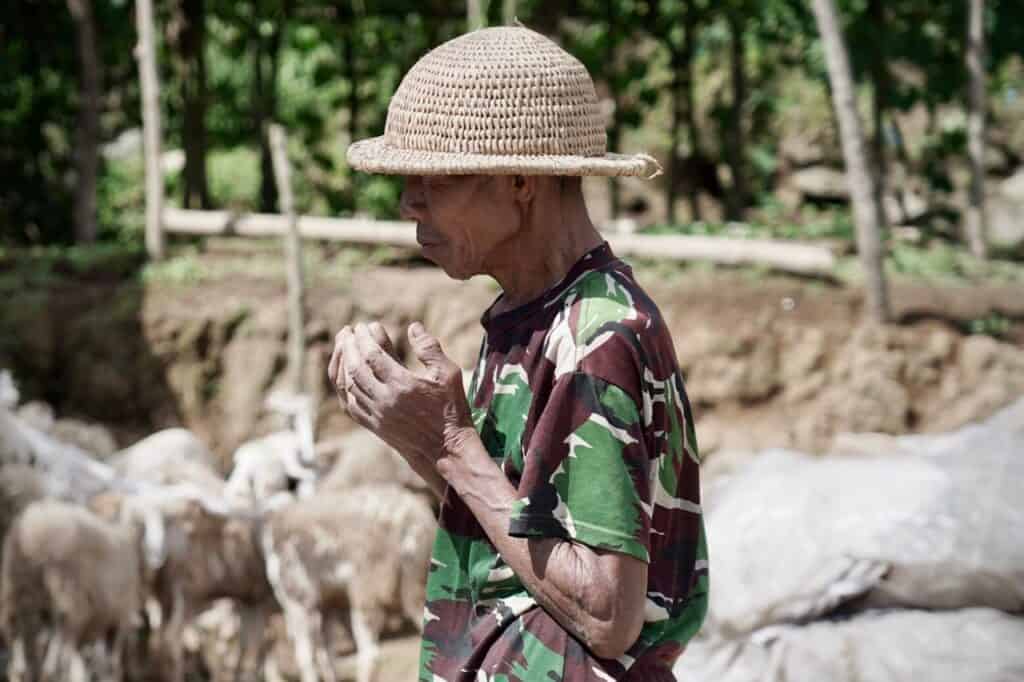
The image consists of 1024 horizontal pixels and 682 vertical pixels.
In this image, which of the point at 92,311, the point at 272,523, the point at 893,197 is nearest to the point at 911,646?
the point at 272,523

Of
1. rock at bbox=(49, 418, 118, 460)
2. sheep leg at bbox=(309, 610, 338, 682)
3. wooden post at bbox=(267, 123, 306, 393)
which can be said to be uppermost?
wooden post at bbox=(267, 123, 306, 393)

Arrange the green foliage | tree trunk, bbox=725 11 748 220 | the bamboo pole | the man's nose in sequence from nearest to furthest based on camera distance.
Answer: the man's nose, the bamboo pole, the green foliage, tree trunk, bbox=725 11 748 220

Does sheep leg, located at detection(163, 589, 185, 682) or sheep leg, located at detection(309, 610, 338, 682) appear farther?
sheep leg, located at detection(309, 610, 338, 682)

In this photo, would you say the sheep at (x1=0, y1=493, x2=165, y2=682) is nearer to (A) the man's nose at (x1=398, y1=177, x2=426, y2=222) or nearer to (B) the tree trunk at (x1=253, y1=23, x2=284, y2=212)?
(A) the man's nose at (x1=398, y1=177, x2=426, y2=222)

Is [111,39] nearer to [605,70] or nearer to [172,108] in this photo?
[172,108]

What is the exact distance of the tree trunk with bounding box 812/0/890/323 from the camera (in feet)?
31.5

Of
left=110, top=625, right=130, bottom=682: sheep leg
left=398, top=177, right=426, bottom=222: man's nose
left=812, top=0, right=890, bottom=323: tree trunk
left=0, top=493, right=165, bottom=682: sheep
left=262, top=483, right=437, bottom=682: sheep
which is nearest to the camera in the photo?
left=398, top=177, right=426, bottom=222: man's nose

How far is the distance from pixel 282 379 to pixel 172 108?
5.76 metres

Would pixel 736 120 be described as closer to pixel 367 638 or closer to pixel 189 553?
pixel 367 638

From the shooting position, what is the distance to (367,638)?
7.80 meters

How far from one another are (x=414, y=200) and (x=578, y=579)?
58cm

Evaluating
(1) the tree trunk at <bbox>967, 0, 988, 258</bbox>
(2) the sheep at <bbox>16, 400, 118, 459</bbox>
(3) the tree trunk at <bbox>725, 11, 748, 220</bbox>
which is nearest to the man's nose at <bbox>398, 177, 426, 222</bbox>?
(2) the sheep at <bbox>16, 400, 118, 459</bbox>

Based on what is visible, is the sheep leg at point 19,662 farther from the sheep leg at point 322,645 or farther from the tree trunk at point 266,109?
the tree trunk at point 266,109

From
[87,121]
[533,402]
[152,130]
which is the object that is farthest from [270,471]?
[533,402]
